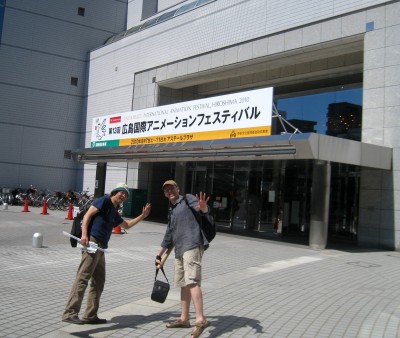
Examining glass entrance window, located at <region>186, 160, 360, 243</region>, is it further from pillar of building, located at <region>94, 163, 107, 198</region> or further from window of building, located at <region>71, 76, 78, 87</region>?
window of building, located at <region>71, 76, 78, 87</region>

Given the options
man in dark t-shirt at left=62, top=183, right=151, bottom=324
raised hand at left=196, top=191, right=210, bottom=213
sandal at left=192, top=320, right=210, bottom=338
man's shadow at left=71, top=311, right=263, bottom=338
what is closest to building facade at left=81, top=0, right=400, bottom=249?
man's shadow at left=71, top=311, right=263, bottom=338

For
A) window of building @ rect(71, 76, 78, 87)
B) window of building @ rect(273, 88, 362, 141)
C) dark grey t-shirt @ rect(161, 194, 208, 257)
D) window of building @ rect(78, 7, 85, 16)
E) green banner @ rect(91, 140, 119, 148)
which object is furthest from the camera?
window of building @ rect(78, 7, 85, 16)

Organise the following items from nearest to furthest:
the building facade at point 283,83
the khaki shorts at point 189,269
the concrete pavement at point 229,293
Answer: the khaki shorts at point 189,269
the concrete pavement at point 229,293
the building facade at point 283,83

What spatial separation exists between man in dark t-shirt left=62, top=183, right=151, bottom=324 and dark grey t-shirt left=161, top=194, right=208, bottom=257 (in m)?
0.73

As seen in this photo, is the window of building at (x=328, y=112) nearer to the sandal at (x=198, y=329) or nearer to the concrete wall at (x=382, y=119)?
the concrete wall at (x=382, y=119)

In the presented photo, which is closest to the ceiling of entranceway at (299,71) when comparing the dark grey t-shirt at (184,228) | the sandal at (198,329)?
the dark grey t-shirt at (184,228)

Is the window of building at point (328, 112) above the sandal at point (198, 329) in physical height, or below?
above

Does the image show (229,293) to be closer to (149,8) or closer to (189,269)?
(189,269)

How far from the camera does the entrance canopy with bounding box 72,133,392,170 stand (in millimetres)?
12773

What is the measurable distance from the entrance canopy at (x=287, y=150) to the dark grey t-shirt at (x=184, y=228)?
765 centimetres

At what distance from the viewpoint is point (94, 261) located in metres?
5.43

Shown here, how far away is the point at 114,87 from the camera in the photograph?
27.6m

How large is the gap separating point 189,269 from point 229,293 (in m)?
2.45

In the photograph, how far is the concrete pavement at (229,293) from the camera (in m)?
5.46
